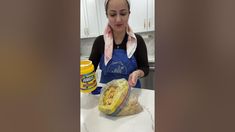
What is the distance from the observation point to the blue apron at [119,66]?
1122mm

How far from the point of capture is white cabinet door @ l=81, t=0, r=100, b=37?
250 cm

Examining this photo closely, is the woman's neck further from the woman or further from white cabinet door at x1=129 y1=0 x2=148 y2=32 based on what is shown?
white cabinet door at x1=129 y1=0 x2=148 y2=32

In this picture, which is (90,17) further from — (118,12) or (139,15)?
(118,12)

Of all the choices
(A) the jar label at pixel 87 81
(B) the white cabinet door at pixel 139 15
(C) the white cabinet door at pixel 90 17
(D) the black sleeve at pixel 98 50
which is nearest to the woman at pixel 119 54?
(D) the black sleeve at pixel 98 50

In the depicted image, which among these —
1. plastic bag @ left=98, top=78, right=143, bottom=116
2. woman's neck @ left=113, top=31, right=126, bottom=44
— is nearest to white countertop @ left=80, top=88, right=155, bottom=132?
plastic bag @ left=98, top=78, right=143, bottom=116

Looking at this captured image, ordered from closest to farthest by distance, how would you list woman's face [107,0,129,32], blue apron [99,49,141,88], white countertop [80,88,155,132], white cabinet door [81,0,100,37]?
1. white countertop [80,88,155,132]
2. woman's face [107,0,129,32]
3. blue apron [99,49,141,88]
4. white cabinet door [81,0,100,37]

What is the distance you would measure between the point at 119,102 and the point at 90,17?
2.25 metres

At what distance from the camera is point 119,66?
1130 millimetres

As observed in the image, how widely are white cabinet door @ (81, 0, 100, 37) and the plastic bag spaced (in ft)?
6.89

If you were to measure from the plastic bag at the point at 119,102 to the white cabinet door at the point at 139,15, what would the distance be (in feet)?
5.52

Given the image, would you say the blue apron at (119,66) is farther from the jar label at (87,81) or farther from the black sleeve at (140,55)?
the jar label at (87,81)
